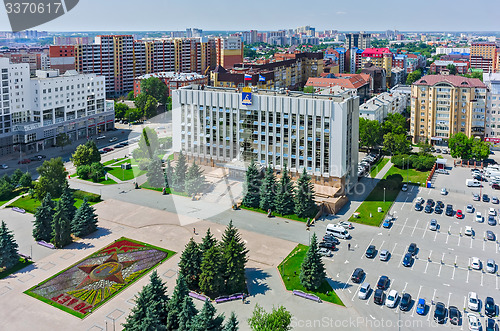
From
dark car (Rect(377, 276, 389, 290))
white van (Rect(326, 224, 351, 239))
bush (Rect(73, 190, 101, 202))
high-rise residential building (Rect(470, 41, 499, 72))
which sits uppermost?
high-rise residential building (Rect(470, 41, 499, 72))

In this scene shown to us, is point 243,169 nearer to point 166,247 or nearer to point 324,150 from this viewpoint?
Result: point 324,150

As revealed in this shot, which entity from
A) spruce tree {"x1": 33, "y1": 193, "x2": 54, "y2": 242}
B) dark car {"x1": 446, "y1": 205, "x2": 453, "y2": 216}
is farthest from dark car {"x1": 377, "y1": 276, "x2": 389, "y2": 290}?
spruce tree {"x1": 33, "y1": 193, "x2": 54, "y2": 242}

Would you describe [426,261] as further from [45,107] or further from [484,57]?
[484,57]

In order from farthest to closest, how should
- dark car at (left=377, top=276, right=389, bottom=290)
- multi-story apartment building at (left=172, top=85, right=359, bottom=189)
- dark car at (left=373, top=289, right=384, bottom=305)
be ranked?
multi-story apartment building at (left=172, top=85, right=359, bottom=189) < dark car at (left=377, top=276, right=389, bottom=290) < dark car at (left=373, top=289, right=384, bottom=305)

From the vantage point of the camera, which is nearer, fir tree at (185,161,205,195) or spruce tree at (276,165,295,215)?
spruce tree at (276,165,295,215)

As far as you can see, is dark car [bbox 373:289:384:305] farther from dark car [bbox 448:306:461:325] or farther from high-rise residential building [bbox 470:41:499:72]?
high-rise residential building [bbox 470:41:499:72]

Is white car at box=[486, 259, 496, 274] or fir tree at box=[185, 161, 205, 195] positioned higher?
fir tree at box=[185, 161, 205, 195]

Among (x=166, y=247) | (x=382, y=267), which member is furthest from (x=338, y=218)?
(x=166, y=247)

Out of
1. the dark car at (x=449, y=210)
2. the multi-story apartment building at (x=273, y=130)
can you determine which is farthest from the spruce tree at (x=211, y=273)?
the dark car at (x=449, y=210)
